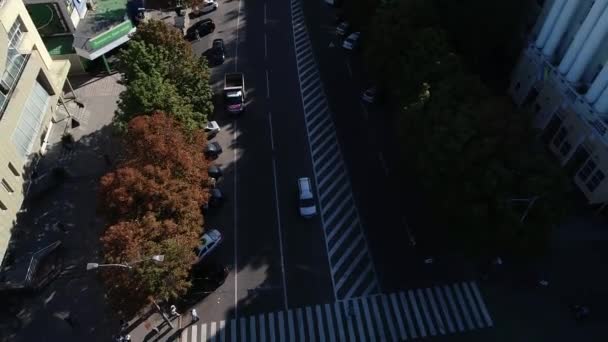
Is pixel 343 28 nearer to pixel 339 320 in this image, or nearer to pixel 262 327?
pixel 339 320

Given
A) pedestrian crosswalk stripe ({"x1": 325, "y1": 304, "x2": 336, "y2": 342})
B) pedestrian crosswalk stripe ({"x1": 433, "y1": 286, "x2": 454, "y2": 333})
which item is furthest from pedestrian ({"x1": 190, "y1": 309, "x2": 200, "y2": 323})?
pedestrian crosswalk stripe ({"x1": 433, "y1": 286, "x2": 454, "y2": 333})

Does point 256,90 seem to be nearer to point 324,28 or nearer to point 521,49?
point 324,28

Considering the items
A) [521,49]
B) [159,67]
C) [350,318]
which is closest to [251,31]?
[159,67]

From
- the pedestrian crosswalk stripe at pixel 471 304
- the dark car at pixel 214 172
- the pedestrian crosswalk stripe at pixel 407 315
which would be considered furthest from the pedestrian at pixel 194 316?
the pedestrian crosswalk stripe at pixel 471 304

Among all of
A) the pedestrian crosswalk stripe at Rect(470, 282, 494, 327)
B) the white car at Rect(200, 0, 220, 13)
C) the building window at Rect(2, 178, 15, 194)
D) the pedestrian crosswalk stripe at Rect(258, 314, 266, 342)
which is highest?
the white car at Rect(200, 0, 220, 13)

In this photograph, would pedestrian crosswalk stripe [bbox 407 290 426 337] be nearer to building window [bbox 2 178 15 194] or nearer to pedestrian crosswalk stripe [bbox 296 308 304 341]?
pedestrian crosswalk stripe [bbox 296 308 304 341]

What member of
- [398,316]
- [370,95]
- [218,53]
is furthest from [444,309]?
[218,53]
